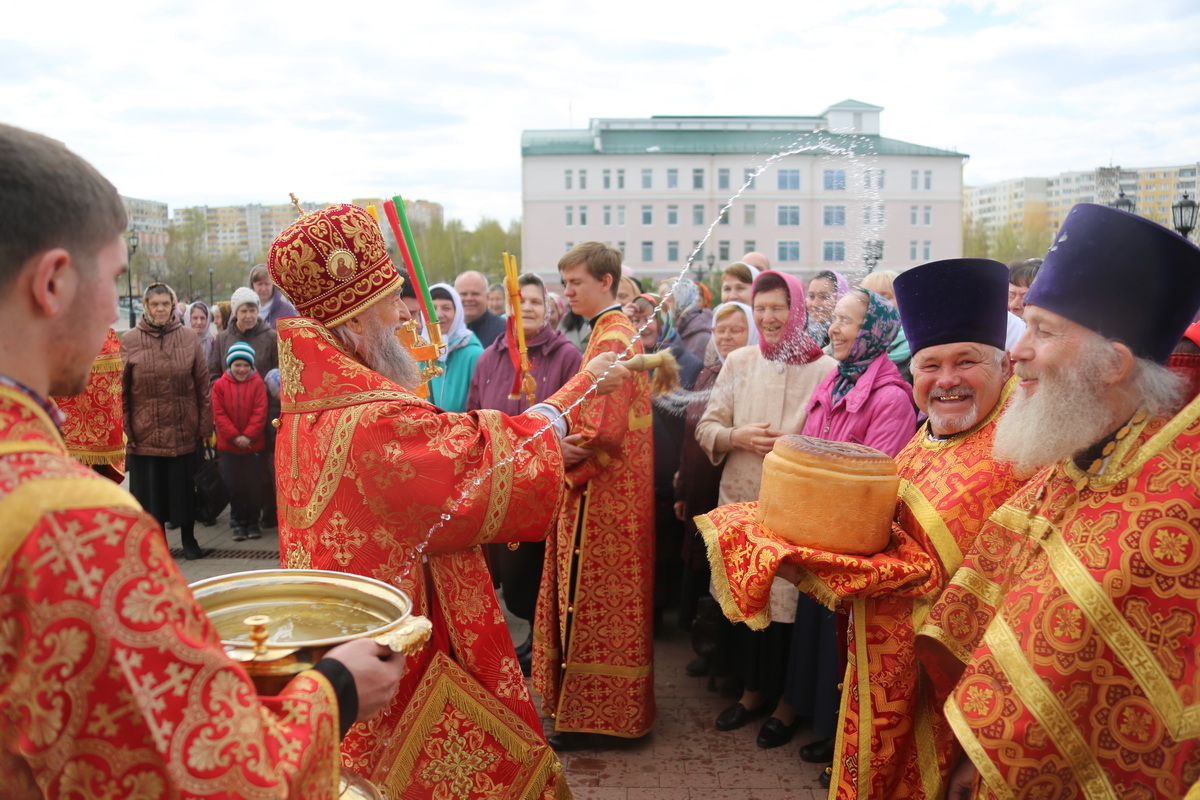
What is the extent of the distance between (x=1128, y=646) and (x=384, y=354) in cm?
208

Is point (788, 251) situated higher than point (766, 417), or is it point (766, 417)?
point (788, 251)

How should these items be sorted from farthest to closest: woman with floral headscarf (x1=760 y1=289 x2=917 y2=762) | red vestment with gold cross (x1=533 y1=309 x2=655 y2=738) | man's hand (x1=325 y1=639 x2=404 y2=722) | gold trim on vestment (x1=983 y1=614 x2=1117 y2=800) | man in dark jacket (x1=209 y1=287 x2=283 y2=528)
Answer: man in dark jacket (x1=209 y1=287 x2=283 y2=528), red vestment with gold cross (x1=533 y1=309 x2=655 y2=738), woman with floral headscarf (x1=760 y1=289 x2=917 y2=762), gold trim on vestment (x1=983 y1=614 x2=1117 y2=800), man's hand (x1=325 y1=639 x2=404 y2=722)

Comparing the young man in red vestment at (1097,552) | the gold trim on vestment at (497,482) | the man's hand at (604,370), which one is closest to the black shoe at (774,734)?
the man's hand at (604,370)

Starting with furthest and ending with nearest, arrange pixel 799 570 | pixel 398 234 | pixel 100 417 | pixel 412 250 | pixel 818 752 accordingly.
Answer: pixel 100 417
pixel 818 752
pixel 412 250
pixel 398 234
pixel 799 570

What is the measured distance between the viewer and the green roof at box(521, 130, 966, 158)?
14.8ft

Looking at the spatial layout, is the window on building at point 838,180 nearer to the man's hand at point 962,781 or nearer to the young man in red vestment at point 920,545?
the young man in red vestment at point 920,545

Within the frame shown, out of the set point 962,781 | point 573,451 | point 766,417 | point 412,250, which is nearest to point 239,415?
point 573,451

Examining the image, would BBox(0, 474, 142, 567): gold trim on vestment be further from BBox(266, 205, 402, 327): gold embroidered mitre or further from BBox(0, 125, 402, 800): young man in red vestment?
BBox(266, 205, 402, 327): gold embroidered mitre

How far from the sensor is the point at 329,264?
257cm

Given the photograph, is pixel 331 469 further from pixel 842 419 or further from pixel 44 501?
pixel 842 419

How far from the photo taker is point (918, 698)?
2.43 meters

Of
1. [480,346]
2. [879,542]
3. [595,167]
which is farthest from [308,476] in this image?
[595,167]

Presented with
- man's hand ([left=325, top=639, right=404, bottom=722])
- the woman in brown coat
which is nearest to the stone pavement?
man's hand ([left=325, top=639, right=404, bottom=722])

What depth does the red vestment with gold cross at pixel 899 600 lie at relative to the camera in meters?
2.31
